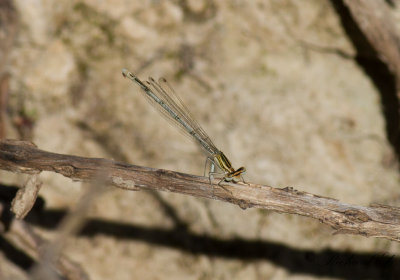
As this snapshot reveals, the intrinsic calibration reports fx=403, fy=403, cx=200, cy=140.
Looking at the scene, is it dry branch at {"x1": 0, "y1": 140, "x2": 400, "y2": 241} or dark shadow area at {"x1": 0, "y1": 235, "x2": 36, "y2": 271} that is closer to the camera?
dry branch at {"x1": 0, "y1": 140, "x2": 400, "y2": 241}

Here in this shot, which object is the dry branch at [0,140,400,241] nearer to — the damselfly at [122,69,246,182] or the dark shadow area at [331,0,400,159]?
the damselfly at [122,69,246,182]

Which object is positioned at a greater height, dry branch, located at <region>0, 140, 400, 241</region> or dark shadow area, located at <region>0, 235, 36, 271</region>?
dry branch, located at <region>0, 140, 400, 241</region>

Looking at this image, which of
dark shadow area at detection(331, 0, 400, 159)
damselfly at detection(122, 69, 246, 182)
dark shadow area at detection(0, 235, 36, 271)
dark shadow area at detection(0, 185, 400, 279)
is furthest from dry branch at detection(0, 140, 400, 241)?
dark shadow area at detection(331, 0, 400, 159)

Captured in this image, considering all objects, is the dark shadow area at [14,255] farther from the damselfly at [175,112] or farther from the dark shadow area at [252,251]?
the damselfly at [175,112]

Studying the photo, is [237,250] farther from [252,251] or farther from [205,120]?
[205,120]

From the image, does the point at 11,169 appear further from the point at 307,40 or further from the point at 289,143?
the point at 307,40

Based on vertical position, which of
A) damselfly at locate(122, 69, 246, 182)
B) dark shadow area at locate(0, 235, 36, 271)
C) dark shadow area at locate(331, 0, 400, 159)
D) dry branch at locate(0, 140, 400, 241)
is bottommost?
dark shadow area at locate(0, 235, 36, 271)

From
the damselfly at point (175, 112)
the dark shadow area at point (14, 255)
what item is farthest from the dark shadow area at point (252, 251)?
the damselfly at point (175, 112)
